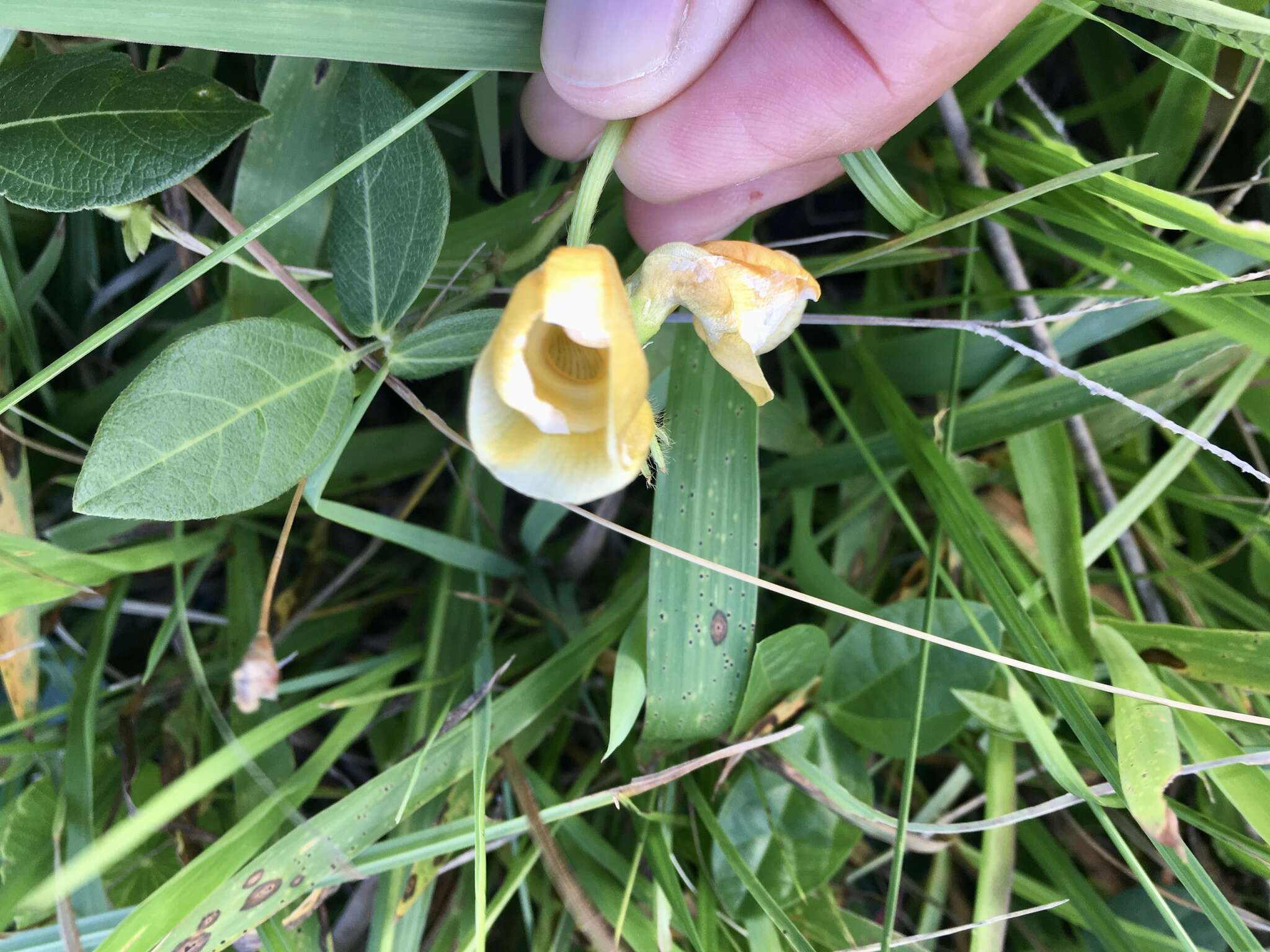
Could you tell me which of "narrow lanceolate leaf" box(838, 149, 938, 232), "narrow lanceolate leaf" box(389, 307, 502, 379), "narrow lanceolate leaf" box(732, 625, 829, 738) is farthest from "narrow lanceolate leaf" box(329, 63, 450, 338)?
"narrow lanceolate leaf" box(732, 625, 829, 738)

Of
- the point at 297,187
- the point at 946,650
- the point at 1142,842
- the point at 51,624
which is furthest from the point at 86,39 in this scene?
the point at 1142,842

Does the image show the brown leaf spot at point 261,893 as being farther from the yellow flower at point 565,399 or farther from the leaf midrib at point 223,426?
the yellow flower at point 565,399

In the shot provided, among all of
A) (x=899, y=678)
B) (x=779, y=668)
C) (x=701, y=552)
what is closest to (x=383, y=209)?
(x=701, y=552)

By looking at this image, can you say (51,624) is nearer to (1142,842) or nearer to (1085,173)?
(1085,173)

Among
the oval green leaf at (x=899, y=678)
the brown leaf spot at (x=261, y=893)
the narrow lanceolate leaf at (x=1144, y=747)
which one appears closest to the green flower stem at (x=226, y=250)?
the brown leaf spot at (x=261, y=893)

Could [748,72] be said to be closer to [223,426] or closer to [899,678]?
[223,426]

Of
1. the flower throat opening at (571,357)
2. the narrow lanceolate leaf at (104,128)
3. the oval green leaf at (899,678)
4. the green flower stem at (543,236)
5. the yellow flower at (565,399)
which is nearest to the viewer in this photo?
the yellow flower at (565,399)
